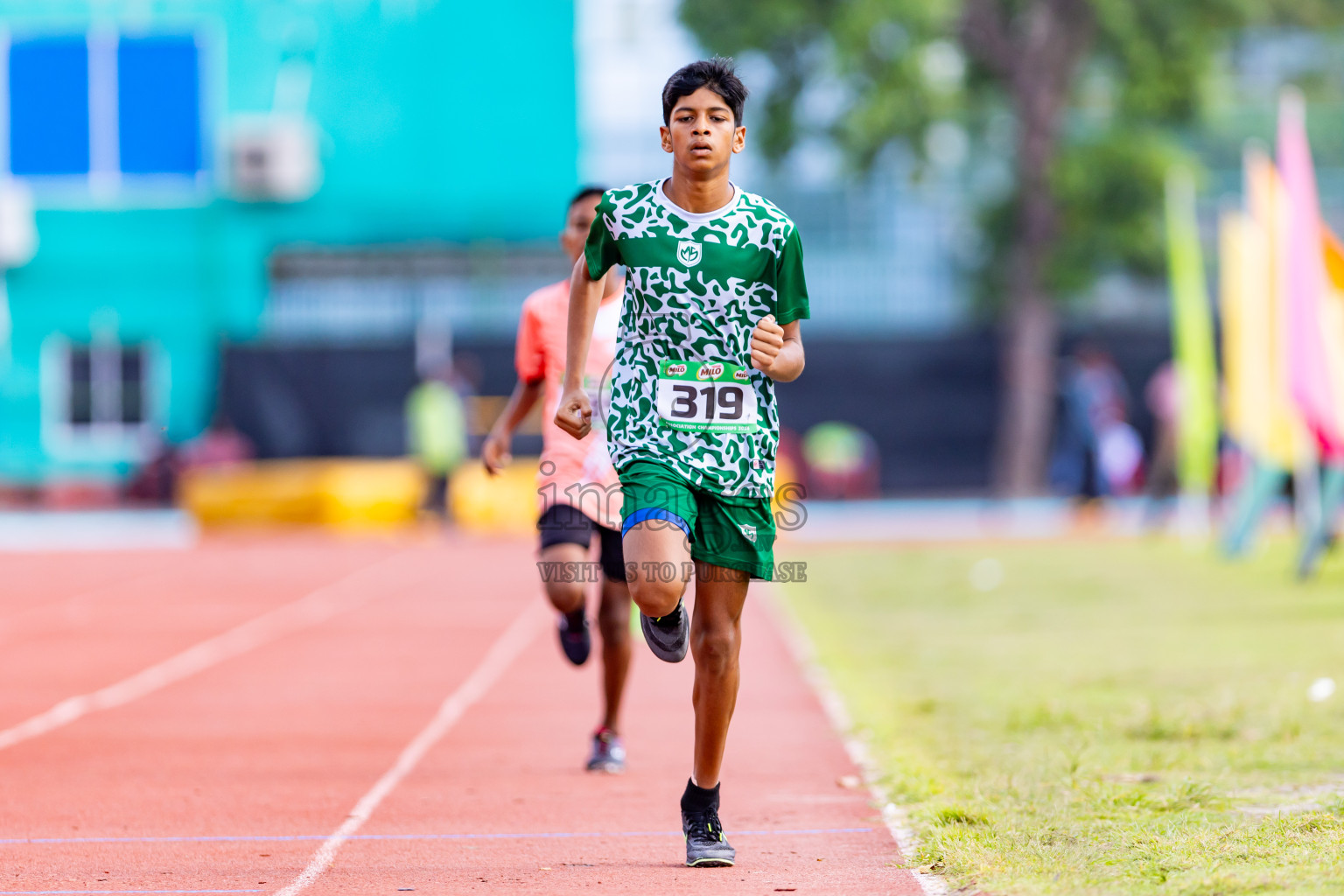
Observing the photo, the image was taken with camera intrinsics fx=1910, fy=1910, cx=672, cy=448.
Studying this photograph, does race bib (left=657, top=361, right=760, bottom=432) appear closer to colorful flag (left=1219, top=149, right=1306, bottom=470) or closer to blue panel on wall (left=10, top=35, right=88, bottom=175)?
colorful flag (left=1219, top=149, right=1306, bottom=470)

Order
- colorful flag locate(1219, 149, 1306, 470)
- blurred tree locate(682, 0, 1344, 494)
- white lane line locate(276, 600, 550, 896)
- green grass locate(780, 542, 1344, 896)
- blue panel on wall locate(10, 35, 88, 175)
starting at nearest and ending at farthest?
green grass locate(780, 542, 1344, 896) → white lane line locate(276, 600, 550, 896) → colorful flag locate(1219, 149, 1306, 470) → blurred tree locate(682, 0, 1344, 494) → blue panel on wall locate(10, 35, 88, 175)

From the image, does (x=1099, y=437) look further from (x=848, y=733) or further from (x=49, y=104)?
(x=49, y=104)

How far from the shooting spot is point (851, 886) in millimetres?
4926

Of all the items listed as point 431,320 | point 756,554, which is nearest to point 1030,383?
point 431,320

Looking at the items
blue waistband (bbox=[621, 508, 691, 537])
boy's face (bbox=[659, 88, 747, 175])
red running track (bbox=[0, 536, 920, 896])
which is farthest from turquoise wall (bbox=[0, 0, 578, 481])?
blue waistband (bbox=[621, 508, 691, 537])

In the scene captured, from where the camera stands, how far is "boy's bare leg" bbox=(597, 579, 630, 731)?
7.08m

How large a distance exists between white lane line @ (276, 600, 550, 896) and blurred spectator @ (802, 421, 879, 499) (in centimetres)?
1590

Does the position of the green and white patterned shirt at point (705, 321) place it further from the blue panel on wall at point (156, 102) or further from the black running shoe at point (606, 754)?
the blue panel on wall at point (156, 102)

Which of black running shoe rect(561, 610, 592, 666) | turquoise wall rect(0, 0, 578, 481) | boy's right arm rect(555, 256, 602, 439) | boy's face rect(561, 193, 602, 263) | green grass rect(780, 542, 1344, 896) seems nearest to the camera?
green grass rect(780, 542, 1344, 896)

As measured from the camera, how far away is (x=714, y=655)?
5.21 metres

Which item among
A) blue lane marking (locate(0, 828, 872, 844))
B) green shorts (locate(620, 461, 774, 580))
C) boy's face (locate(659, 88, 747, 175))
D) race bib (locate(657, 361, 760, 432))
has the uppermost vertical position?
boy's face (locate(659, 88, 747, 175))

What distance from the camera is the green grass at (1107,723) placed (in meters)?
5.00

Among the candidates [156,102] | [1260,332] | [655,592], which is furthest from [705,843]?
[156,102]

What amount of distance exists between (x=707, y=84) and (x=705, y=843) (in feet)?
6.76
